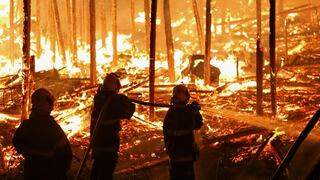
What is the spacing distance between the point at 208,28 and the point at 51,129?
11.0 meters

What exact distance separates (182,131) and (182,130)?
0.5 inches

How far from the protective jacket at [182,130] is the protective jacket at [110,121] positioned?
2.32 feet

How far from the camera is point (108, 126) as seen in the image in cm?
541

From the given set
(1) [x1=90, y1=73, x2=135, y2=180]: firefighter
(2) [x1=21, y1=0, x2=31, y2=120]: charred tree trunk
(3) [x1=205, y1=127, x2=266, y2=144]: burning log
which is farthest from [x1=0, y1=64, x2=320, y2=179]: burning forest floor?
(2) [x1=21, y1=0, x2=31, y2=120]: charred tree trunk

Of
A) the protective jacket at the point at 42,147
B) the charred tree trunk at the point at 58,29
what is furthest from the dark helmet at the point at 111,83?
the charred tree trunk at the point at 58,29

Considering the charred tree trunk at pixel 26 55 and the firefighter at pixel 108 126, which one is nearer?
the firefighter at pixel 108 126

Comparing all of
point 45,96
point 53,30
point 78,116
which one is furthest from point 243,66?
point 45,96

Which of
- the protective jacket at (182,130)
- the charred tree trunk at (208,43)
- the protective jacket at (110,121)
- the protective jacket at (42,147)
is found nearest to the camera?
the protective jacket at (42,147)

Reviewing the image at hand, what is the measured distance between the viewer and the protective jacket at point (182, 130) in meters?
4.91

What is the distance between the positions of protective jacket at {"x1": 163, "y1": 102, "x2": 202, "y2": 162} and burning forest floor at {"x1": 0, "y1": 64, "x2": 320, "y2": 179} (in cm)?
142

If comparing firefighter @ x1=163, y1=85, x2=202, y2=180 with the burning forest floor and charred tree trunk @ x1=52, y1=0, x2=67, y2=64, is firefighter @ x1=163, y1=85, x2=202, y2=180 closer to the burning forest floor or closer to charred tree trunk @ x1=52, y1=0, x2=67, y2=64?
the burning forest floor

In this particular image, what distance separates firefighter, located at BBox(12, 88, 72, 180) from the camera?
390 centimetres

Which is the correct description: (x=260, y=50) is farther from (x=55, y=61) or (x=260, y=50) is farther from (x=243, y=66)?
(x=55, y=61)

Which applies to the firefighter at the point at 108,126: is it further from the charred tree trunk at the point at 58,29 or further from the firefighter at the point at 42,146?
the charred tree trunk at the point at 58,29
